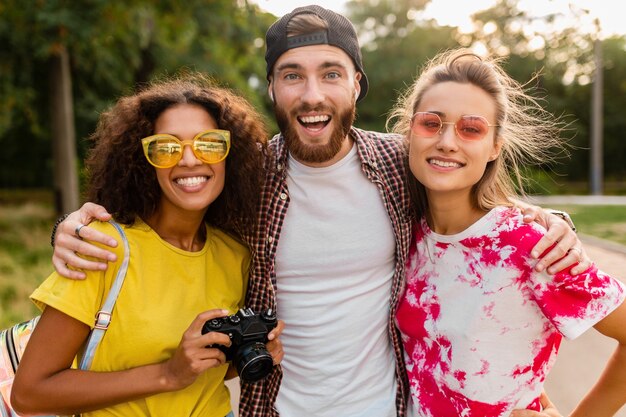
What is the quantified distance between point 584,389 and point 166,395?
3.28 m

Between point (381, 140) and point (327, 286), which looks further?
point (381, 140)

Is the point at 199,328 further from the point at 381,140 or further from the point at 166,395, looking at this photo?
the point at 381,140

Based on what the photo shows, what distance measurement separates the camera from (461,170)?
2.09 m

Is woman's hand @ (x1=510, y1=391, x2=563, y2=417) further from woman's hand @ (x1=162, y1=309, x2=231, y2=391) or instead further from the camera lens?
woman's hand @ (x1=162, y1=309, x2=231, y2=391)

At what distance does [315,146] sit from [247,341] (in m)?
0.95

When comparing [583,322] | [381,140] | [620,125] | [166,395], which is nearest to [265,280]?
[166,395]

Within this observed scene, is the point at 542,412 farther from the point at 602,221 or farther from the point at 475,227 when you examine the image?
the point at 602,221

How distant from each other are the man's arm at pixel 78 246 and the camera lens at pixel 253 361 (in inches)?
22.7

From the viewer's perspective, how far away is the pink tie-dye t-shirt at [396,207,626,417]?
182 centimetres

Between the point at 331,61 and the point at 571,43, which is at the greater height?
the point at 571,43

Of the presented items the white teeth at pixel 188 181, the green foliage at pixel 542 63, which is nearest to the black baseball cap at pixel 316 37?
the white teeth at pixel 188 181

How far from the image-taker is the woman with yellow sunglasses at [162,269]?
1846mm

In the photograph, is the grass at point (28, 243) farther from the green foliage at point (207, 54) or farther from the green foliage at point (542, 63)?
the green foliage at point (542, 63)

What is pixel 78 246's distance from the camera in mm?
1866
